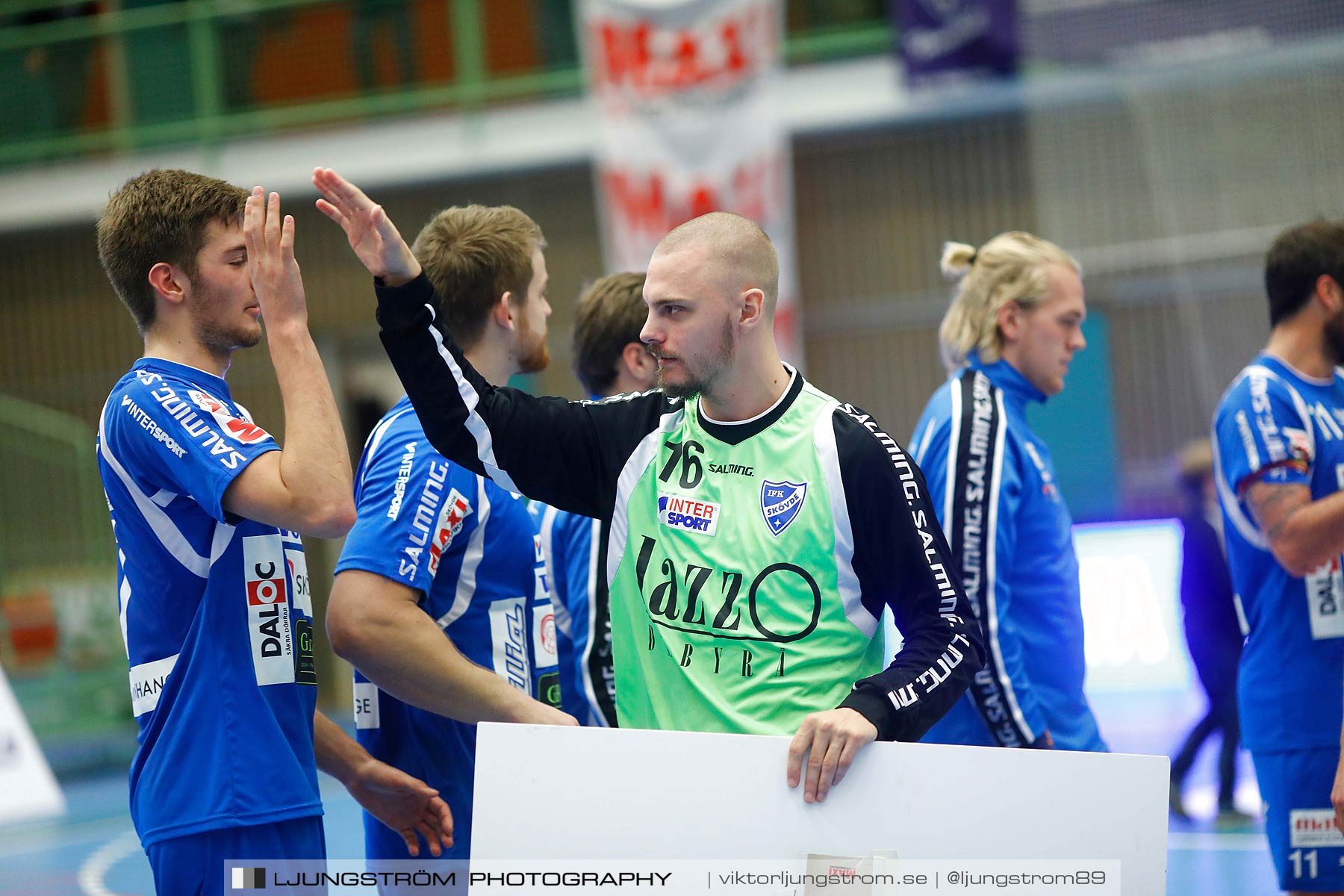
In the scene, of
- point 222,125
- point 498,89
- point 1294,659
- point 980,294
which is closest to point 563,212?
point 498,89

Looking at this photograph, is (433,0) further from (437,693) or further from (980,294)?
(437,693)

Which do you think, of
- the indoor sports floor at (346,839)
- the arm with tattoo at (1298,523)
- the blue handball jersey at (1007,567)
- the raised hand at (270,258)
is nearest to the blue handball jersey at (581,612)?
the blue handball jersey at (1007,567)

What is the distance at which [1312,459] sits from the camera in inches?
135

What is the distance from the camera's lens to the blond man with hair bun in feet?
10.8

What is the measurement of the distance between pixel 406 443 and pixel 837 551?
981 mm

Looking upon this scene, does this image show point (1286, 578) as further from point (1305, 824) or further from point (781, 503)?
point (781, 503)

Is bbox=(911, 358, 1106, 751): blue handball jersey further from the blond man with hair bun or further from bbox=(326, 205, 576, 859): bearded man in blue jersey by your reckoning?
bbox=(326, 205, 576, 859): bearded man in blue jersey

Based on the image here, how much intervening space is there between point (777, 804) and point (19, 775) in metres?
8.31

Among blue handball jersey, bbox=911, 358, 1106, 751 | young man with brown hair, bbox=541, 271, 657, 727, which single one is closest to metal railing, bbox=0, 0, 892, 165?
young man with brown hair, bbox=541, 271, 657, 727

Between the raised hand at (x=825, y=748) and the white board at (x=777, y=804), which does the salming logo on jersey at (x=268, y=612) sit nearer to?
the white board at (x=777, y=804)

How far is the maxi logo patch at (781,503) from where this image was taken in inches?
95.4

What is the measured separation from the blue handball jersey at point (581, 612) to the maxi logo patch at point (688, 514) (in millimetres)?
759

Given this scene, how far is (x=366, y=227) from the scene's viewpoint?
2.31 meters

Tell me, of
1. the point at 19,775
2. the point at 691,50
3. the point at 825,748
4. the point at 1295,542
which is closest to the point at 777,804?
the point at 825,748
